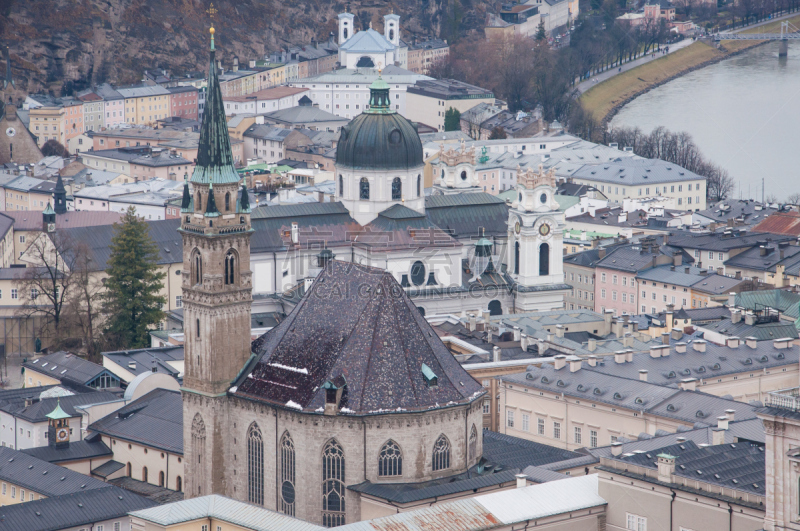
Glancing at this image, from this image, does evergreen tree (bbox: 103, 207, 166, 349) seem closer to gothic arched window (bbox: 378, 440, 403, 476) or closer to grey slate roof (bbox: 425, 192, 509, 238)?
grey slate roof (bbox: 425, 192, 509, 238)

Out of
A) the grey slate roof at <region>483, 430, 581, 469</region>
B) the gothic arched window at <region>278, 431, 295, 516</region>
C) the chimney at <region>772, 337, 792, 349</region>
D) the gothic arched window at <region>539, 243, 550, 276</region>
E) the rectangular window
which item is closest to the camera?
the rectangular window

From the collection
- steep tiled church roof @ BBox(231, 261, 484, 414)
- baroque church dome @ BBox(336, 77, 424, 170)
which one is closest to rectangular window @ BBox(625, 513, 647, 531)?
steep tiled church roof @ BBox(231, 261, 484, 414)

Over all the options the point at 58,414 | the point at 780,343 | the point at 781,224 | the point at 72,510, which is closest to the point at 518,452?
the point at 72,510

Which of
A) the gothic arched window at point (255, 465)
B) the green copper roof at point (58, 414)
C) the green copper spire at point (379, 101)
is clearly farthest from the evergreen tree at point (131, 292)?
the gothic arched window at point (255, 465)

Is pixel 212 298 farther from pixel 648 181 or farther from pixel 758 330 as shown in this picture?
pixel 648 181

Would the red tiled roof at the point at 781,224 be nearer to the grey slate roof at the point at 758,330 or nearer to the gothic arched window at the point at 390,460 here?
the grey slate roof at the point at 758,330

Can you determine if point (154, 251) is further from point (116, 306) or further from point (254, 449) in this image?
point (254, 449)

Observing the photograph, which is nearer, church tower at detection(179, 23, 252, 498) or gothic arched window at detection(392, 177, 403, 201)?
church tower at detection(179, 23, 252, 498)

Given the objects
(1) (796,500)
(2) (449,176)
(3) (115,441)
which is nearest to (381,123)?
(2) (449,176)
